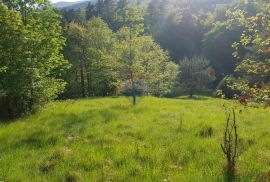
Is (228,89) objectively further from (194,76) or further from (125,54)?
(125,54)

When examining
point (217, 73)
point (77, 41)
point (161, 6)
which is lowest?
point (217, 73)

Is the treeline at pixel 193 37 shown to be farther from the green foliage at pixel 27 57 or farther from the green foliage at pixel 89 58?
the green foliage at pixel 27 57

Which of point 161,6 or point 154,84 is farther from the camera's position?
point 161,6

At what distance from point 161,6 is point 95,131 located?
141090 millimetres

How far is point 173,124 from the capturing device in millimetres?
16734

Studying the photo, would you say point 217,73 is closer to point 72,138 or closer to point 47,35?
point 47,35

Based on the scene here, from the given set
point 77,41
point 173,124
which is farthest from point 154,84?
point 173,124

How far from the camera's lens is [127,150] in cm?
1162

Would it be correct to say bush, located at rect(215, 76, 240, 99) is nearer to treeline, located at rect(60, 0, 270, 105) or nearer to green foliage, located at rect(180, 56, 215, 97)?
treeline, located at rect(60, 0, 270, 105)

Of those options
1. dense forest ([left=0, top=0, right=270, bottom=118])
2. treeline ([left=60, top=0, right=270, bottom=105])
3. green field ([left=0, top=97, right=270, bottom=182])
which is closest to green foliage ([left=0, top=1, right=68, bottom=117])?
dense forest ([left=0, top=0, right=270, bottom=118])

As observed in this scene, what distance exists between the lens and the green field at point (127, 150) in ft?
30.1

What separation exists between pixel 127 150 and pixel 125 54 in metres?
25.6

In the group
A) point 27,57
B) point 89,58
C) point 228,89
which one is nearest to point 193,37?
point 228,89

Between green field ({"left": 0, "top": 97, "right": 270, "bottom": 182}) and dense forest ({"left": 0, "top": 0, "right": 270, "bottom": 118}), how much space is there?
2.03 metres
